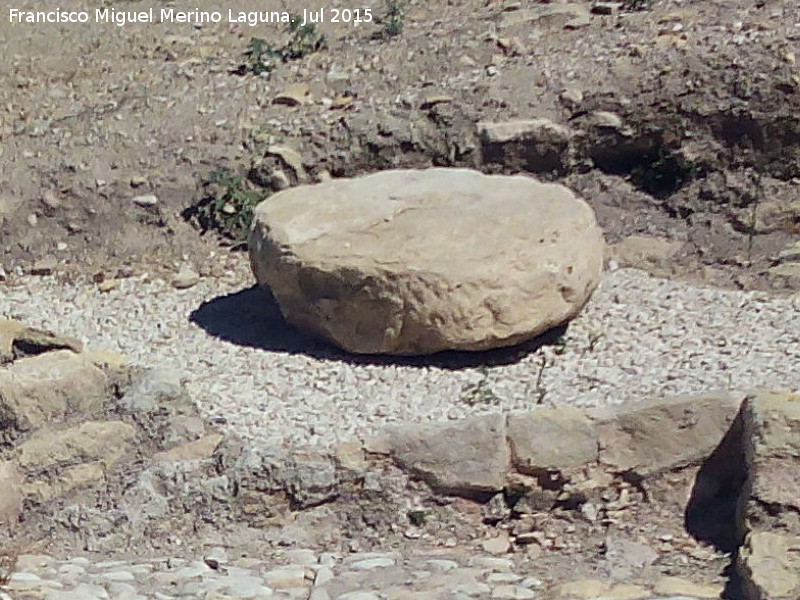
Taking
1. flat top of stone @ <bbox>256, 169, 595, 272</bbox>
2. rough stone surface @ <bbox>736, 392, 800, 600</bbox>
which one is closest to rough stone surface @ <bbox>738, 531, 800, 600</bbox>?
rough stone surface @ <bbox>736, 392, 800, 600</bbox>

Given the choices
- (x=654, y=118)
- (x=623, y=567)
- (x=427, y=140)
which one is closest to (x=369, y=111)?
(x=427, y=140)

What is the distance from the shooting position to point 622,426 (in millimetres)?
4625

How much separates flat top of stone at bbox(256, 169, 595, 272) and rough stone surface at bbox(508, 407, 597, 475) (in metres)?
0.71

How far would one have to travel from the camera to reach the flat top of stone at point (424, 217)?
16.8 feet

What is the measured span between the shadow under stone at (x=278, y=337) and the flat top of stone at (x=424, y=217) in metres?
0.44

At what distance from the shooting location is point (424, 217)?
5.29m

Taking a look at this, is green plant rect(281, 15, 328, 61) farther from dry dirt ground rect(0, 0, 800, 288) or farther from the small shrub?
the small shrub

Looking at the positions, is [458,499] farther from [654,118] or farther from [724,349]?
[654,118]

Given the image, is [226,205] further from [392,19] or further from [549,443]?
[549,443]

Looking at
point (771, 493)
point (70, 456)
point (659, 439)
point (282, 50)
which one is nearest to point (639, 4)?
point (282, 50)

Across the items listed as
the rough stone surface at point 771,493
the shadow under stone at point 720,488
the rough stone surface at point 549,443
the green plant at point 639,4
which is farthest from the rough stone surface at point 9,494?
the green plant at point 639,4

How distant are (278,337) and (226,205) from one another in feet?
4.18

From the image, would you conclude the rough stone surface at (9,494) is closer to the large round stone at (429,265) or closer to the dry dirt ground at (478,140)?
the large round stone at (429,265)

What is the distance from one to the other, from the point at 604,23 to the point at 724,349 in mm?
2819
